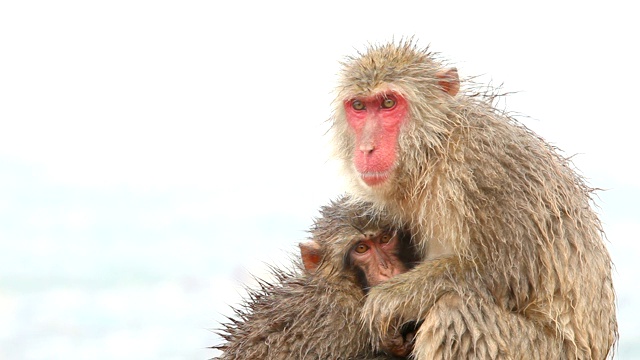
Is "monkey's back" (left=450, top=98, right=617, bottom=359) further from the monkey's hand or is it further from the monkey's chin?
the monkey's chin

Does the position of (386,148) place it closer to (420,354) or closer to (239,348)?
(420,354)

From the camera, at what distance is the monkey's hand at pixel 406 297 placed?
8.29 metres

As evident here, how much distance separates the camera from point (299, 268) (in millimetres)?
10031

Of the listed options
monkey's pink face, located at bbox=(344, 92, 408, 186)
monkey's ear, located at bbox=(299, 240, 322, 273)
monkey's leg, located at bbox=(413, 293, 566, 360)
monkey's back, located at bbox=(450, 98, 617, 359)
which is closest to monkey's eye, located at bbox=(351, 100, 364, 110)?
monkey's pink face, located at bbox=(344, 92, 408, 186)

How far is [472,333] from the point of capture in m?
8.13

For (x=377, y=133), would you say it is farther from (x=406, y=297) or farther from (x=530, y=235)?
(x=530, y=235)

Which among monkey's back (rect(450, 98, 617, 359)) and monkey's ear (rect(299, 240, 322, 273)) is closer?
monkey's back (rect(450, 98, 617, 359))

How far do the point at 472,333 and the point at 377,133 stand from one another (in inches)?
81.2

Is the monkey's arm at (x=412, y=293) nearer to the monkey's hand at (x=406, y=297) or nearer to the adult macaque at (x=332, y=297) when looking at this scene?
the monkey's hand at (x=406, y=297)

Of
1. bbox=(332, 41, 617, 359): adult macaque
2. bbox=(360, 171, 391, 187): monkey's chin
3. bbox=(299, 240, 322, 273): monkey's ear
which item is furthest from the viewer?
bbox=(299, 240, 322, 273): monkey's ear

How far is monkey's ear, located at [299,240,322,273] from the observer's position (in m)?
9.29

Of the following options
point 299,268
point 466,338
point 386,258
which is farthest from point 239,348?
point 466,338

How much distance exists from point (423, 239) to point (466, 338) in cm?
113

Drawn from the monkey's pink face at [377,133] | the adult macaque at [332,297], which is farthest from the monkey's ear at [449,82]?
the adult macaque at [332,297]
